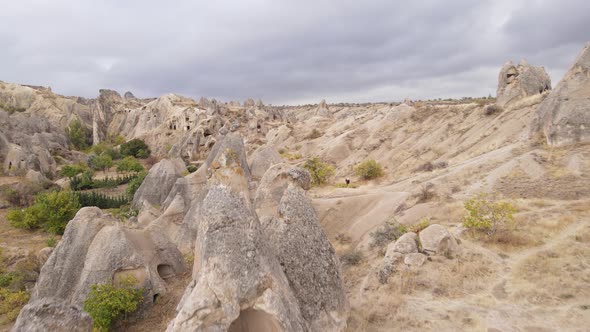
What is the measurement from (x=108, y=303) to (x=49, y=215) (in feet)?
55.2

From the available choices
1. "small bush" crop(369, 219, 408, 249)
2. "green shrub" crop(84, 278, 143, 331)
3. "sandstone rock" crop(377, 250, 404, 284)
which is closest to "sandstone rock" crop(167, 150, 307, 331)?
"green shrub" crop(84, 278, 143, 331)

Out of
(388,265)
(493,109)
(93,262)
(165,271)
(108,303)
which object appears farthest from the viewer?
(493,109)

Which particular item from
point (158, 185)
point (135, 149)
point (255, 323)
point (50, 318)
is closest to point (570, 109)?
point (255, 323)

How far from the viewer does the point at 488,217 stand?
45.3ft

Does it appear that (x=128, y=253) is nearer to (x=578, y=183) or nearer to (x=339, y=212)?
(x=339, y=212)

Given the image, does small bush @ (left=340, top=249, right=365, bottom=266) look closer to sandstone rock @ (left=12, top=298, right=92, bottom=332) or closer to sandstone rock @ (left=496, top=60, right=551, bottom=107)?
sandstone rock @ (left=12, top=298, right=92, bottom=332)

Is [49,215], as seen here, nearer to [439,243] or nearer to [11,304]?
[11,304]

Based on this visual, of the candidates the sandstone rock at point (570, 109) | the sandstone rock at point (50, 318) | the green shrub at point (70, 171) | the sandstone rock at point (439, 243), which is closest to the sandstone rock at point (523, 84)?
the sandstone rock at point (570, 109)

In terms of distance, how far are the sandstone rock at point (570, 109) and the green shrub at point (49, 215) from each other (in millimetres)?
30200

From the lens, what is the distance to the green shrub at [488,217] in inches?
525

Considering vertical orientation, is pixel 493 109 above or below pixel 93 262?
above

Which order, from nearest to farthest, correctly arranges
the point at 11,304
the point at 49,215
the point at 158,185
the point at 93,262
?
the point at 93,262 < the point at 11,304 < the point at 49,215 < the point at 158,185

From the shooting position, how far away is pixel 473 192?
17.8 m

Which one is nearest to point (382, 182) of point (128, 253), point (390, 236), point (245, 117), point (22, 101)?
point (390, 236)
